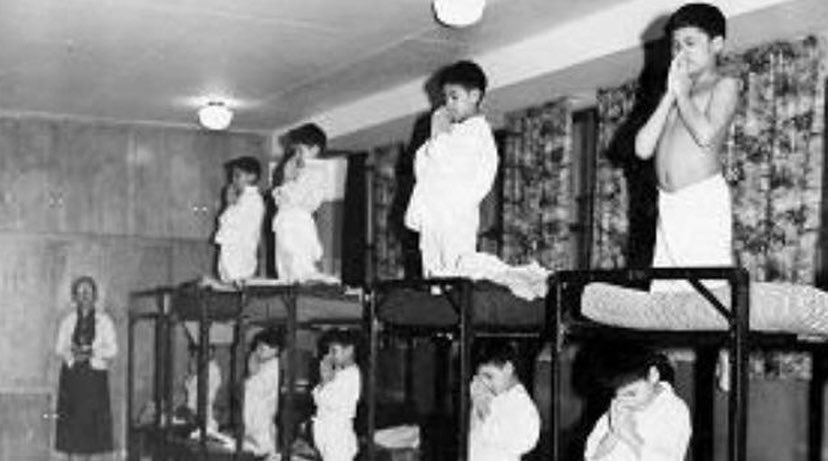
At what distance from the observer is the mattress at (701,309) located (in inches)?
143

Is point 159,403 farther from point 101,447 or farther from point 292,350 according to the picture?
point 292,350

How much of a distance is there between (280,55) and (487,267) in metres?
4.13

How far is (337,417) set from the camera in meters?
7.47

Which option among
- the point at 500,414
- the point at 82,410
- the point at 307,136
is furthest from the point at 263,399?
the point at 500,414

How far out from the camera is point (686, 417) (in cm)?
480

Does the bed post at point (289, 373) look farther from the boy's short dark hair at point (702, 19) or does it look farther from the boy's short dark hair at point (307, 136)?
the boy's short dark hair at point (702, 19)

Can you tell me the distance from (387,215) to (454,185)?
227 inches

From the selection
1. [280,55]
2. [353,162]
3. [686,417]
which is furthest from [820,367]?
[353,162]

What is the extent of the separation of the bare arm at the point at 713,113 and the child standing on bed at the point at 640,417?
3.63 feet

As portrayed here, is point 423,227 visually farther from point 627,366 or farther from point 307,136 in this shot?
point 307,136

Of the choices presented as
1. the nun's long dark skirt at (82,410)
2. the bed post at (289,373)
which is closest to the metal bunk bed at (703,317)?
the bed post at (289,373)

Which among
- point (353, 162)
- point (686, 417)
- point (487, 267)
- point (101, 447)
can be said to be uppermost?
point (353, 162)

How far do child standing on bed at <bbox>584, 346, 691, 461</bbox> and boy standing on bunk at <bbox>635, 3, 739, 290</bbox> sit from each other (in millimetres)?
605

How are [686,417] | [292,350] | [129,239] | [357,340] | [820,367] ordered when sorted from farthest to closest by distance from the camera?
[129,239] < [357,340] < [292,350] < [820,367] < [686,417]
